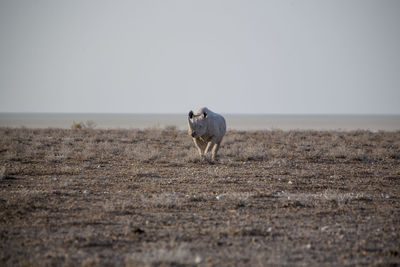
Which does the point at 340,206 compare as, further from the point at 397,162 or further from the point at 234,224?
the point at 397,162

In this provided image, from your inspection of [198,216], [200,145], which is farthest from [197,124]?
[198,216]

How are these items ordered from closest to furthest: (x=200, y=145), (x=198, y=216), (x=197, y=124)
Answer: (x=198, y=216) → (x=197, y=124) → (x=200, y=145)

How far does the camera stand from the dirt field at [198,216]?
5395mm

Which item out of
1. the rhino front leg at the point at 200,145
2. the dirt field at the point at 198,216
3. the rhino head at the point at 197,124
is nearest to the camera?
the dirt field at the point at 198,216

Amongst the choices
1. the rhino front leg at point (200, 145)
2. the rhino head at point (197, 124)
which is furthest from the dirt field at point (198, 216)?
the rhino front leg at point (200, 145)

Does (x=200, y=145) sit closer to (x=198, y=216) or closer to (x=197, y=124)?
(x=197, y=124)

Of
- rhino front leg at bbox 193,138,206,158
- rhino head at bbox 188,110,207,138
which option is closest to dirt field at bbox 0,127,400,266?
rhino head at bbox 188,110,207,138

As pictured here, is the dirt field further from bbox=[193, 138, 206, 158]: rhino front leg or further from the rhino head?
bbox=[193, 138, 206, 158]: rhino front leg

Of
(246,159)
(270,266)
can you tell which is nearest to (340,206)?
(270,266)

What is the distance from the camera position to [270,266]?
16.4 feet

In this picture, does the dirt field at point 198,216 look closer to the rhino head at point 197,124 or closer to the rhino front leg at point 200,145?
the rhino head at point 197,124

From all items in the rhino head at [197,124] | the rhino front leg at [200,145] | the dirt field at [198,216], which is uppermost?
the rhino head at [197,124]

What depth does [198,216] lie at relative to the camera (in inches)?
290

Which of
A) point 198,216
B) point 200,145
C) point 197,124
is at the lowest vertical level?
point 198,216
